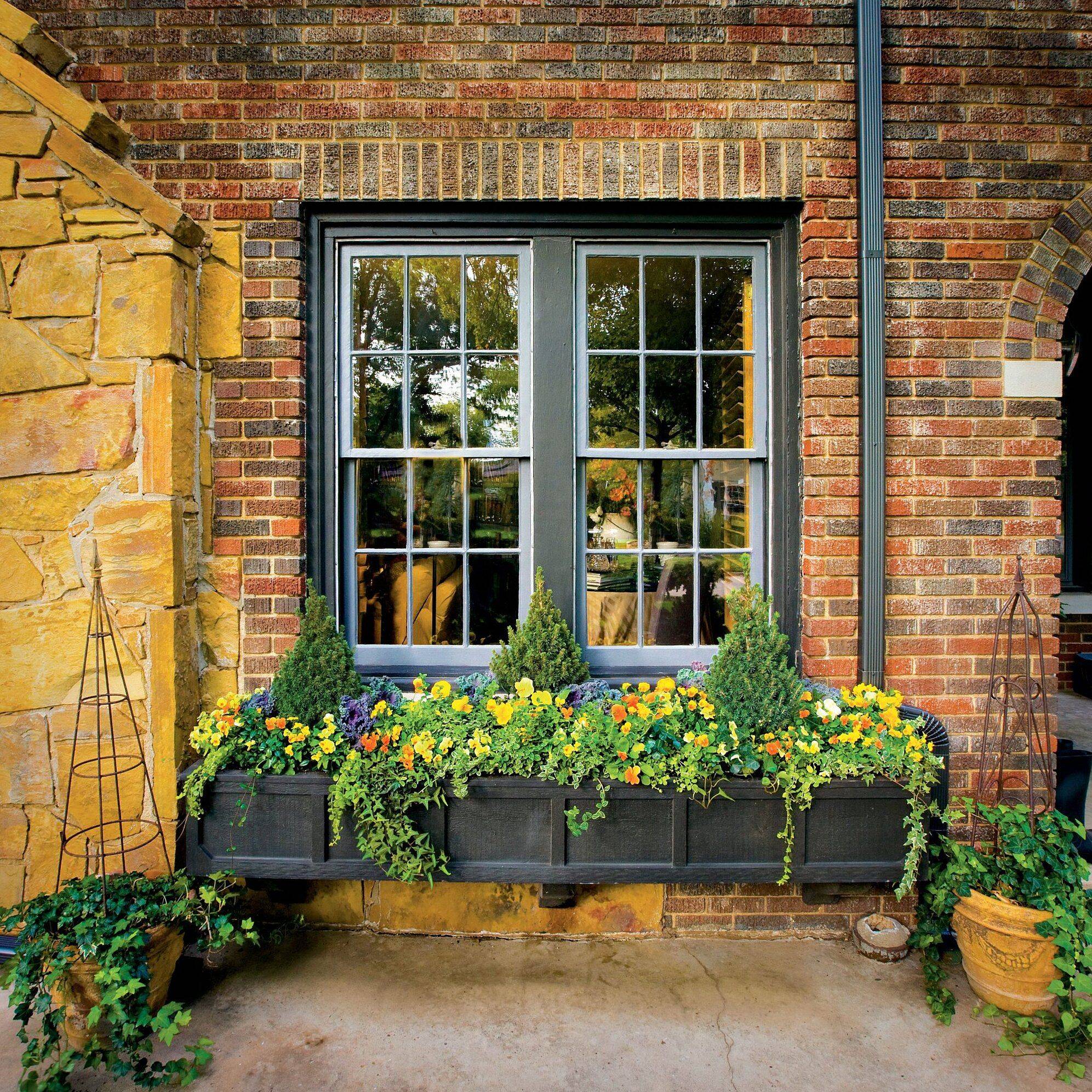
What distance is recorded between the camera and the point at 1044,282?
293cm

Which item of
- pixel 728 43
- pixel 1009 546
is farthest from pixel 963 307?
pixel 728 43

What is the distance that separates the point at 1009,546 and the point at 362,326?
118 inches

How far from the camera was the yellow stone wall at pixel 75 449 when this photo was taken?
9.03ft

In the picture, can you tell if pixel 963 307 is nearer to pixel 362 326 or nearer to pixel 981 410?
pixel 981 410

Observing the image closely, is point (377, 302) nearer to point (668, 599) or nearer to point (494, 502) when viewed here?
point (494, 502)

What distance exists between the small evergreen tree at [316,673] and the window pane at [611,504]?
1.18m

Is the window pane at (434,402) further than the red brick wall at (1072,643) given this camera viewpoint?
No

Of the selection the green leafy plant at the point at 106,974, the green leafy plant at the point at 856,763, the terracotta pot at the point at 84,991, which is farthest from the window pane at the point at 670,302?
the terracotta pot at the point at 84,991

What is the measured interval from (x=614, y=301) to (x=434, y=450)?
1.06 m

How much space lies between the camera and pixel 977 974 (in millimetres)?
2518

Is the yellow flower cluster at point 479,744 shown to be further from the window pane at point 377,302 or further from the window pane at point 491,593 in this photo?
the window pane at point 377,302

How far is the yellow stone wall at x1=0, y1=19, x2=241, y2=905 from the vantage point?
275 cm

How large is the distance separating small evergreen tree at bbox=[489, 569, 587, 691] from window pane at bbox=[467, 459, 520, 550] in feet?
1.03

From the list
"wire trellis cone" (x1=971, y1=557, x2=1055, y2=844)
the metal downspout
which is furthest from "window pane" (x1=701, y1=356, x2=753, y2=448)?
"wire trellis cone" (x1=971, y1=557, x2=1055, y2=844)
